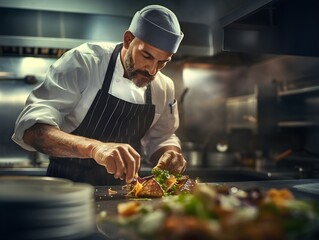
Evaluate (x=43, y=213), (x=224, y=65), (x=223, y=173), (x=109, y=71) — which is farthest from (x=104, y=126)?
(x=224, y=65)

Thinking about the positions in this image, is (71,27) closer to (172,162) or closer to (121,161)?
(172,162)

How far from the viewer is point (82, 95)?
2.59 m

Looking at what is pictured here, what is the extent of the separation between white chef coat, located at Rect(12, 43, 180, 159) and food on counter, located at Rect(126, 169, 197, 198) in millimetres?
559

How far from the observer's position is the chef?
233 cm

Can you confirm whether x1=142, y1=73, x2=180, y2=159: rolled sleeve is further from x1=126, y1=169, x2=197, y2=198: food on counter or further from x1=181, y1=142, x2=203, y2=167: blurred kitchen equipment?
x1=181, y1=142, x2=203, y2=167: blurred kitchen equipment

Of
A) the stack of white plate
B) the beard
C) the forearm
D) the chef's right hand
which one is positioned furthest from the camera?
the beard

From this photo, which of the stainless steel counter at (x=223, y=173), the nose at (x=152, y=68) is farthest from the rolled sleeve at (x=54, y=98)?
the stainless steel counter at (x=223, y=173)

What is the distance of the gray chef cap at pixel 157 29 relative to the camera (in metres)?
2.41

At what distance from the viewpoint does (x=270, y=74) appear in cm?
573

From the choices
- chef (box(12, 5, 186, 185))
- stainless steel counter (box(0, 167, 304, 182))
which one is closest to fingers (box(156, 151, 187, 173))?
chef (box(12, 5, 186, 185))

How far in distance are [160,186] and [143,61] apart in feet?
2.83

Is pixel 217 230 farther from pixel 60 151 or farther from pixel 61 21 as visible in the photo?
pixel 61 21

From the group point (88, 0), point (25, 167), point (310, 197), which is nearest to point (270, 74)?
point (88, 0)

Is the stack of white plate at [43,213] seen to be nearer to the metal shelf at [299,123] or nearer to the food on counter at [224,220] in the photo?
the food on counter at [224,220]
